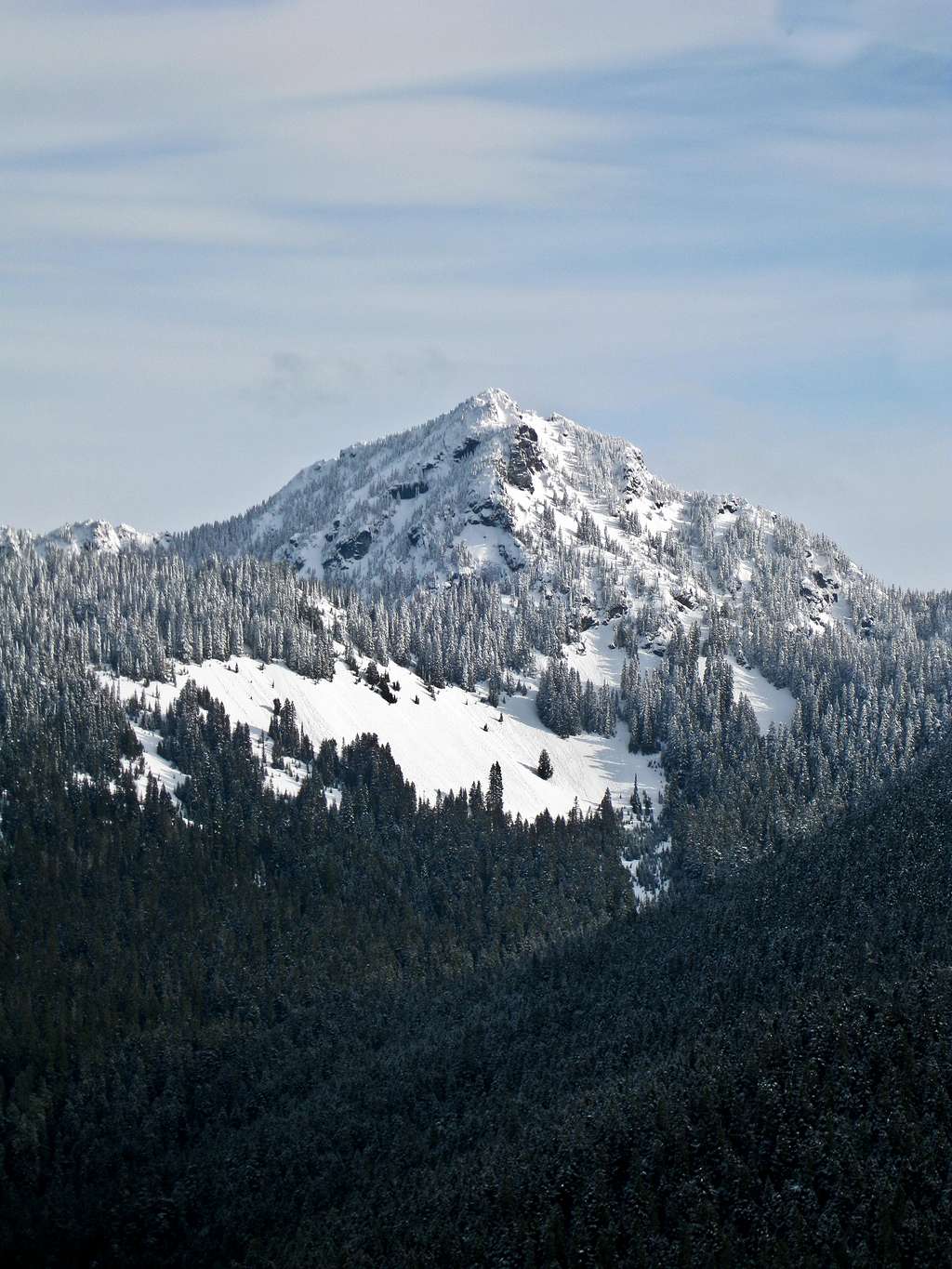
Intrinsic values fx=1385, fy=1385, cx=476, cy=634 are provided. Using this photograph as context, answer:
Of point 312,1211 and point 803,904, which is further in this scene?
point 803,904

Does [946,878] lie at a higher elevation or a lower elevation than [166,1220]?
higher

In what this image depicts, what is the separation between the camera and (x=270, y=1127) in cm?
17288

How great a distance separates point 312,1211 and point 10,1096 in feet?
172

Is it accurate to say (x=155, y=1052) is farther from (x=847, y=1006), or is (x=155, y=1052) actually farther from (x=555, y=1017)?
(x=847, y=1006)

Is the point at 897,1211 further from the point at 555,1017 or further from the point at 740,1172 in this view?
the point at 555,1017

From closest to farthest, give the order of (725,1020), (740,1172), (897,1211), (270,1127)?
(897,1211) < (740,1172) < (725,1020) < (270,1127)

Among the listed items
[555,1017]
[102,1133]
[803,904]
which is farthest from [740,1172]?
[102,1133]

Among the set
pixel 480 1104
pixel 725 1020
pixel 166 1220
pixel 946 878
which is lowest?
pixel 166 1220

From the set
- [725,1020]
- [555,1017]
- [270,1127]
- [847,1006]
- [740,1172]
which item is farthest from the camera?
[555,1017]

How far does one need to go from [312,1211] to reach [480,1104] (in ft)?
83.5

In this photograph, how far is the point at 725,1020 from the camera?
16162 centimetres

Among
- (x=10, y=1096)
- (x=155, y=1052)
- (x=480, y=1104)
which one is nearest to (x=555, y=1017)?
(x=480, y=1104)

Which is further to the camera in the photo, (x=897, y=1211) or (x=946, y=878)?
(x=946, y=878)

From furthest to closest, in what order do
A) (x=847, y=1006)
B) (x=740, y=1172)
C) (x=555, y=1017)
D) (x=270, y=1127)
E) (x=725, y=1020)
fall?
(x=555, y=1017) < (x=270, y=1127) < (x=725, y=1020) < (x=847, y=1006) < (x=740, y=1172)
